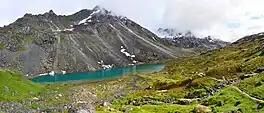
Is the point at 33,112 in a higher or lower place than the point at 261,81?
lower

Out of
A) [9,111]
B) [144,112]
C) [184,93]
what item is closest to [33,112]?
[9,111]

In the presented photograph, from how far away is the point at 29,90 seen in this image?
107 m

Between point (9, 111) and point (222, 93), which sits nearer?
point (222, 93)

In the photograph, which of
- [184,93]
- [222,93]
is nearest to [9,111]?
[184,93]

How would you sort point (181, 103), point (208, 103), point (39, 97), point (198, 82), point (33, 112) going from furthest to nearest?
point (39, 97) → point (198, 82) → point (33, 112) → point (181, 103) → point (208, 103)

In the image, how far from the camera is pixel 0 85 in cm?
9519

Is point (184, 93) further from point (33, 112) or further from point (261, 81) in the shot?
point (33, 112)

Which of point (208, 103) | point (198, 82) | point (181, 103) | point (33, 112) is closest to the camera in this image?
point (208, 103)

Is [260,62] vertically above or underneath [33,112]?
above

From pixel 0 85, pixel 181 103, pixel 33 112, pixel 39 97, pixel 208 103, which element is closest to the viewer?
pixel 208 103

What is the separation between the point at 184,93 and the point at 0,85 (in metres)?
48.6

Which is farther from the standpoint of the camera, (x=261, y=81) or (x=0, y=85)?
(x=0, y=85)

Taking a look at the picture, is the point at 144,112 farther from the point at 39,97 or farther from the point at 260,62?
the point at 39,97

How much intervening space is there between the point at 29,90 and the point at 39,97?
219 inches
